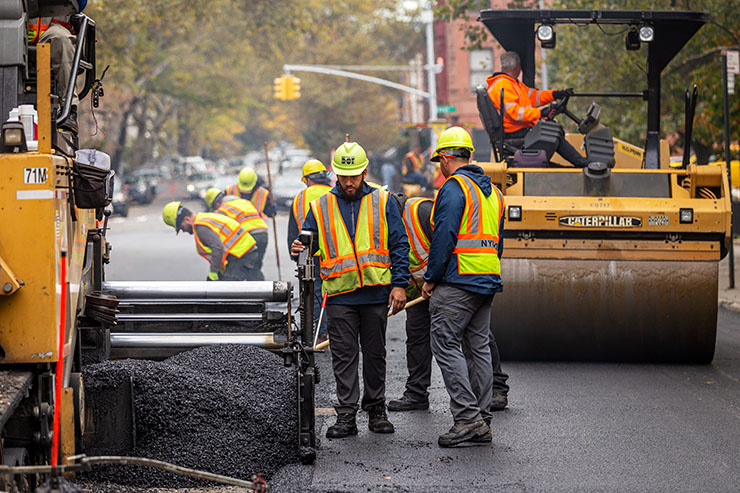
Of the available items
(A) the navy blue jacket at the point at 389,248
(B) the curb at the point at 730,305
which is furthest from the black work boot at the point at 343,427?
(B) the curb at the point at 730,305

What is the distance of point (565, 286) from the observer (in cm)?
930

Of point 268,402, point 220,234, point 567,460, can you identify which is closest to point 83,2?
point 268,402

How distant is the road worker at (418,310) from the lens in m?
8.04

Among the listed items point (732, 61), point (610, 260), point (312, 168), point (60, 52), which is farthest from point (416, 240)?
point (732, 61)

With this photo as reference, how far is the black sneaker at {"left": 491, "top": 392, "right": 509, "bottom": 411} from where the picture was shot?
7977 millimetres

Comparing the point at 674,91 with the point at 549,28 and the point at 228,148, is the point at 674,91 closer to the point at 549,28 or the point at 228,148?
the point at 549,28

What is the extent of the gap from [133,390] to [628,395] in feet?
12.7

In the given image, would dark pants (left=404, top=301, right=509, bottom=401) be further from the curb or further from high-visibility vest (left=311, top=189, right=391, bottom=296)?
the curb

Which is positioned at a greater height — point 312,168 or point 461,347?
point 312,168

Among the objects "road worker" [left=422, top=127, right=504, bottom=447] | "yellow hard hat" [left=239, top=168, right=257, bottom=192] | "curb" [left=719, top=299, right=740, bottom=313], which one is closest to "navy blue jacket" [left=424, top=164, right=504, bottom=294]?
"road worker" [left=422, top=127, right=504, bottom=447]

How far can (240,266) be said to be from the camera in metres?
12.6

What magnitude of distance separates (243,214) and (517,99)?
4.05 metres

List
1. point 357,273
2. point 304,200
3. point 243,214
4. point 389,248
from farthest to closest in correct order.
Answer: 1. point 243,214
2. point 304,200
3. point 389,248
4. point 357,273

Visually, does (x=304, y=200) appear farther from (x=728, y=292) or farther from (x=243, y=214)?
(x=728, y=292)
